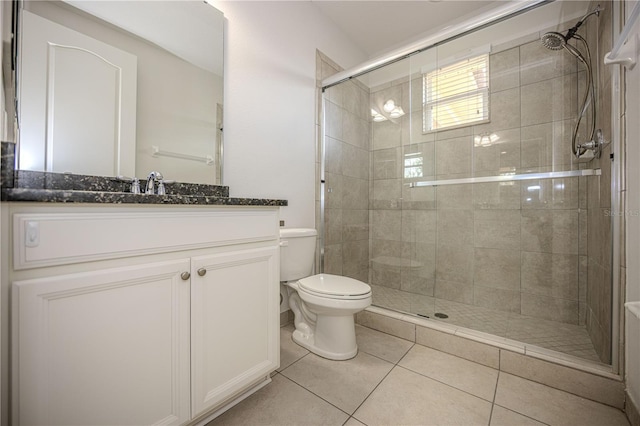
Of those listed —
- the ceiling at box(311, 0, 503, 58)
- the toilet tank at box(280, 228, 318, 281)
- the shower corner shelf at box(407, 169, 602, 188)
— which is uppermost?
the ceiling at box(311, 0, 503, 58)

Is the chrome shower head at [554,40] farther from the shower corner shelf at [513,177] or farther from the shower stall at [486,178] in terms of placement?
the shower corner shelf at [513,177]

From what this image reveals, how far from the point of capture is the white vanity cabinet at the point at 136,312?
62 centimetres

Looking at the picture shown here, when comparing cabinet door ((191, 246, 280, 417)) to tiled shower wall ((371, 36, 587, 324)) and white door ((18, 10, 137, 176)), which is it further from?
tiled shower wall ((371, 36, 587, 324))

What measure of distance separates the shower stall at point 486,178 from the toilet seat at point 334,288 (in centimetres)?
57

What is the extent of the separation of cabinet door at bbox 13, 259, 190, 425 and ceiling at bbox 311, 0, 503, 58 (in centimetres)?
244

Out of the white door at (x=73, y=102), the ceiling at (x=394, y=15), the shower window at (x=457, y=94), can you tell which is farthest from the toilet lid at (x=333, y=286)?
the ceiling at (x=394, y=15)

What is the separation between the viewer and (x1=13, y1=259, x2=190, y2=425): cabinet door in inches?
24.1

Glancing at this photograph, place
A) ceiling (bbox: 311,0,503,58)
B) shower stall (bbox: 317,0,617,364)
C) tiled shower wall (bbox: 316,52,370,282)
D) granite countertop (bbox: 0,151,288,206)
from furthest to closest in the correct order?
tiled shower wall (bbox: 316,52,370,282), ceiling (bbox: 311,0,503,58), shower stall (bbox: 317,0,617,364), granite countertop (bbox: 0,151,288,206)

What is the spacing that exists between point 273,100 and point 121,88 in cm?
92

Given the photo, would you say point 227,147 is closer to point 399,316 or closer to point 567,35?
point 399,316

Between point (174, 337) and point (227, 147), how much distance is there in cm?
110

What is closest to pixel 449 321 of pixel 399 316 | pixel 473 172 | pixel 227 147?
pixel 399 316

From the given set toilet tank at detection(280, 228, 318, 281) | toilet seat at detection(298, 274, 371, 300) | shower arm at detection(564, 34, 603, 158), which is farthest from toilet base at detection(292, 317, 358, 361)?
shower arm at detection(564, 34, 603, 158)

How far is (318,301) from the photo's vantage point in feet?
4.76
